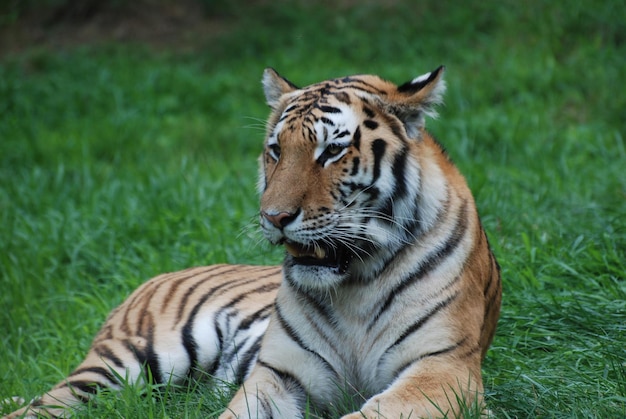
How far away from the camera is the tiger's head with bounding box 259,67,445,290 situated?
286 cm

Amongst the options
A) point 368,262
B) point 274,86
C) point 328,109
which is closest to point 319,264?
point 368,262

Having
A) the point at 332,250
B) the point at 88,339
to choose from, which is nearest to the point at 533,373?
the point at 332,250

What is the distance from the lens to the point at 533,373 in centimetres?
326

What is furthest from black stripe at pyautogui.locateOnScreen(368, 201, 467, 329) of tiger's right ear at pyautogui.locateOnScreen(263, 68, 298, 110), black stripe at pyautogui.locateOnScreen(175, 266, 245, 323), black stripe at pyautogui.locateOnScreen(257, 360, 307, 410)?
black stripe at pyautogui.locateOnScreen(175, 266, 245, 323)

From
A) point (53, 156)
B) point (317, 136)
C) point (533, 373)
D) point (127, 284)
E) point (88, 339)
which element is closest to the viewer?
point (317, 136)

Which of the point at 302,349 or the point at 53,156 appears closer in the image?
the point at 302,349


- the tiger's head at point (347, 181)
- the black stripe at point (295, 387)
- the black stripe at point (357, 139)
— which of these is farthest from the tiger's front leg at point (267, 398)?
the black stripe at point (357, 139)

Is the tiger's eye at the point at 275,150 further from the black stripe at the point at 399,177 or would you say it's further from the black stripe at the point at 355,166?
the black stripe at the point at 399,177

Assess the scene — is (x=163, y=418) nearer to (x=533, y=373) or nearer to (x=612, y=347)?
(x=533, y=373)

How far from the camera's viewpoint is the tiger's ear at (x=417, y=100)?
300 cm

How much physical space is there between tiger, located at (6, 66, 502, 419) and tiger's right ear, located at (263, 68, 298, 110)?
0.38 ft

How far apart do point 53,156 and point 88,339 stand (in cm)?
330

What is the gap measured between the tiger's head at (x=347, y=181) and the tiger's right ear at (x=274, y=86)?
320 millimetres

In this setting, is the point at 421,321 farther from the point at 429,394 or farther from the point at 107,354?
the point at 107,354
